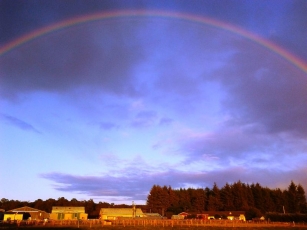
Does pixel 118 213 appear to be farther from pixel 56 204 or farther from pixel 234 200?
pixel 56 204

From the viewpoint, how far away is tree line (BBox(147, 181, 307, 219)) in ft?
366

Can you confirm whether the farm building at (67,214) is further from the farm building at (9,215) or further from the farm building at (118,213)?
the farm building at (9,215)

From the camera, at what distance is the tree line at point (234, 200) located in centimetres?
11162

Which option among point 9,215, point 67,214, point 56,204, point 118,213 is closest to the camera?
point 9,215

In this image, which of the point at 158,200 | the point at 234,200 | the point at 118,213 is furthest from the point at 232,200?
the point at 118,213

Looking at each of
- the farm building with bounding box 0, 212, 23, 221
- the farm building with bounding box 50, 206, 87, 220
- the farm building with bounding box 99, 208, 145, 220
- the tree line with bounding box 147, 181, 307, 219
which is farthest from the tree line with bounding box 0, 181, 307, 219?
the farm building with bounding box 0, 212, 23, 221

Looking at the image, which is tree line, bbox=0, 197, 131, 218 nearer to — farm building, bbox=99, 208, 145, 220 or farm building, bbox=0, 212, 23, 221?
farm building, bbox=99, 208, 145, 220

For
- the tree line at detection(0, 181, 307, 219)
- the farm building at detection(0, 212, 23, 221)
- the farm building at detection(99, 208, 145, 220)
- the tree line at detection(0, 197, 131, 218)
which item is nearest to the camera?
the farm building at detection(0, 212, 23, 221)

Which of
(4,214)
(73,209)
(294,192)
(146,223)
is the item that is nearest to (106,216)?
(73,209)

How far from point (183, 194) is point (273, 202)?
104 feet

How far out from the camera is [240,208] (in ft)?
353

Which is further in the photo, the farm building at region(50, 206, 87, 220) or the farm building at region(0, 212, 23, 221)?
the farm building at region(50, 206, 87, 220)

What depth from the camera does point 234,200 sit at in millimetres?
112125

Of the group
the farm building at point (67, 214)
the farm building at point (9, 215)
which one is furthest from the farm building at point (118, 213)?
the farm building at point (9, 215)
